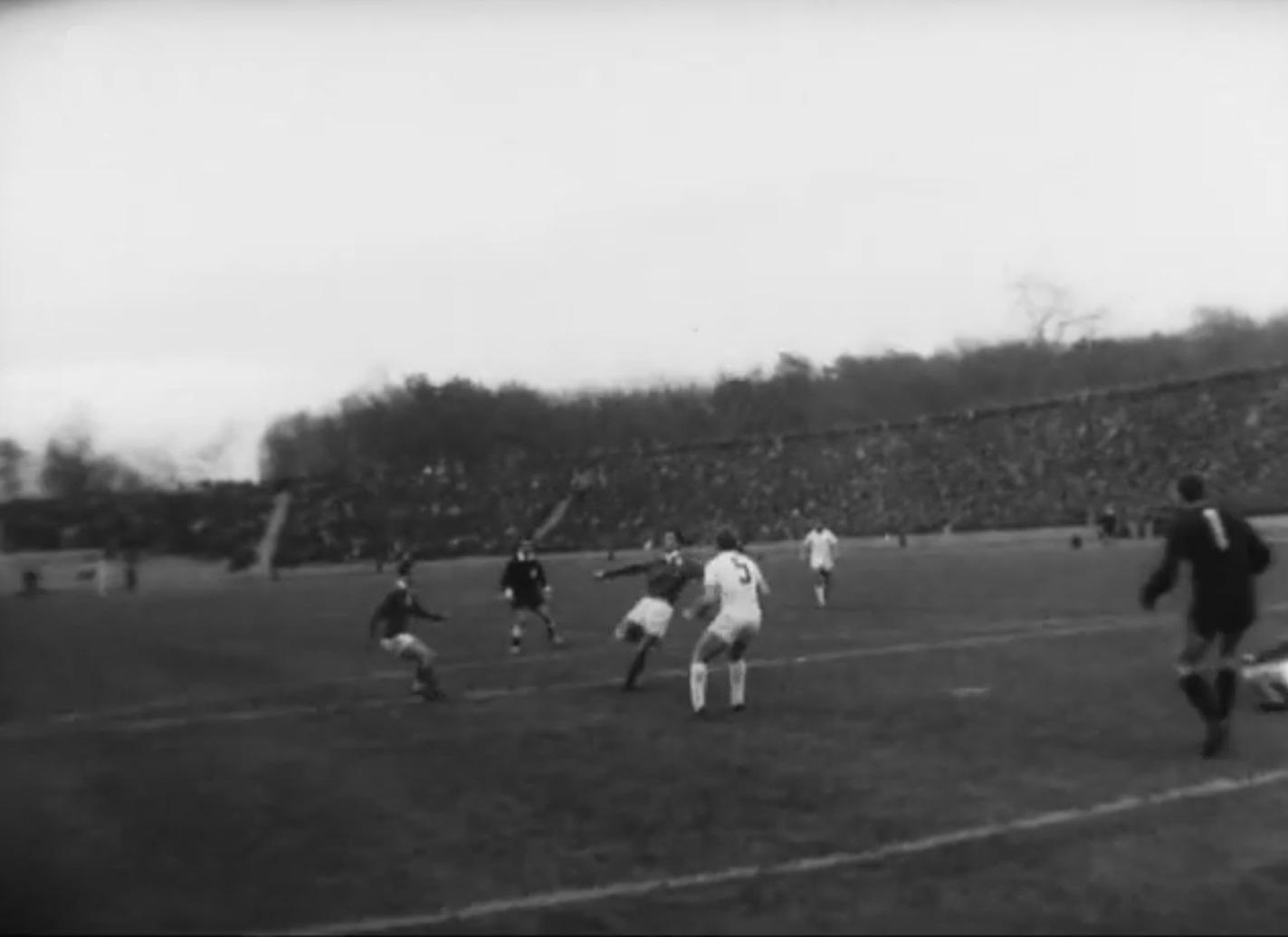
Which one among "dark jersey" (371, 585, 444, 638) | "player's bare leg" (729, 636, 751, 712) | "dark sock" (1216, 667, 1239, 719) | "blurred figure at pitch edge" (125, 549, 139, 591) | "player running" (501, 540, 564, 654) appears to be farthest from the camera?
"blurred figure at pitch edge" (125, 549, 139, 591)

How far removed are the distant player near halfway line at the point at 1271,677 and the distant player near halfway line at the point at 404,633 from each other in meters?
8.44

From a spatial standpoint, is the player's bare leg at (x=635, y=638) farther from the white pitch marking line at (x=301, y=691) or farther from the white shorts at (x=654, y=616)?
the white pitch marking line at (x=301, y=691)

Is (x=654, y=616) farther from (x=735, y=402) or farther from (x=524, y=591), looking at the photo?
(x=735, y=402)

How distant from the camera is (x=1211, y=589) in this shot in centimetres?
1018

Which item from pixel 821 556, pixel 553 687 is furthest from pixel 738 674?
pixel 821 556

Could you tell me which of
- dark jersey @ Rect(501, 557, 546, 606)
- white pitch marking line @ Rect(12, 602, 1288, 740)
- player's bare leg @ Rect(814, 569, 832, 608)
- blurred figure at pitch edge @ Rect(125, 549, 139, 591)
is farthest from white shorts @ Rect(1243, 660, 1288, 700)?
blurred figure at pitch edge @ Rect(125, 549, 139, 591)

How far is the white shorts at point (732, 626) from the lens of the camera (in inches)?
524

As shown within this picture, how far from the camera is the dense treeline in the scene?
128 ft

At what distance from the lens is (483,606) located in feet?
108

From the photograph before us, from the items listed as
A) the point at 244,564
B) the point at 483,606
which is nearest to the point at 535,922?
the point at 483,606

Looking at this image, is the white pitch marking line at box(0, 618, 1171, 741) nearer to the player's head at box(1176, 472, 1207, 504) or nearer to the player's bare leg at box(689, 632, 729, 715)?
the player's bare leg at box(689, 632, 729, 715)

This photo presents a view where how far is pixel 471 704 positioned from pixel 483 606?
1778 centimetres

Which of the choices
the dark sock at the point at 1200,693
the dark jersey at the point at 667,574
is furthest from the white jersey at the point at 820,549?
the dark sock at the point at 1200,693

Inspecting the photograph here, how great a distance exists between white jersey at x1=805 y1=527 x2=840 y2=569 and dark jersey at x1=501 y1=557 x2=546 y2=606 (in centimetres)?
768
